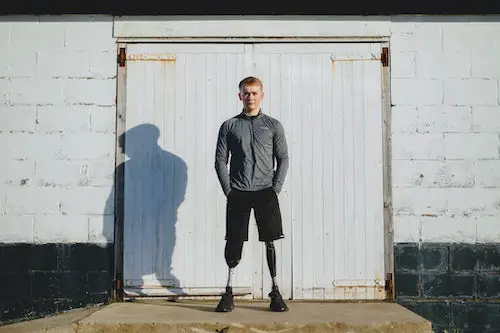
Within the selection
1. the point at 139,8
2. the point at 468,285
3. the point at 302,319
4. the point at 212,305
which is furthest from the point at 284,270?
the point at 139,8

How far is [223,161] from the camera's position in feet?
14.9

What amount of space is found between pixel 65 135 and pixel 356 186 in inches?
123

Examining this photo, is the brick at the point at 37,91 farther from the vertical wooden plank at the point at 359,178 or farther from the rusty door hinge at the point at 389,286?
the rusty door hinge at the point at 389,286

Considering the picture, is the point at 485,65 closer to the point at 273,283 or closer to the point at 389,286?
the point at 389,286

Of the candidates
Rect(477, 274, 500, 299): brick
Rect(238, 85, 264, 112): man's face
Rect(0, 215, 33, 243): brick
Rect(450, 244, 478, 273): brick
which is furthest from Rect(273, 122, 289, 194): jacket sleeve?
Rect(0, 215, 33, 243): brick

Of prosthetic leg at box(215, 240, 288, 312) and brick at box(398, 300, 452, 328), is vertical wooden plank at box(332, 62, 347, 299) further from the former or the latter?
prosthetic leg at box(215, 240, 288, 312)

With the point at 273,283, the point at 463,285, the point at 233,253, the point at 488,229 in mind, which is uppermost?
the point at 488,229

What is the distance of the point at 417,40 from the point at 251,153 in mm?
2389

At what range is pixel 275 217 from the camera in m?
4.48

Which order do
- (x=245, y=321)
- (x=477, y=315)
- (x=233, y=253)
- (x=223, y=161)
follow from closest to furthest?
1. (x=245, y=321)
2. (x=233, y=253)
3. (x=223, y=161)
4. (x=477, y=315)

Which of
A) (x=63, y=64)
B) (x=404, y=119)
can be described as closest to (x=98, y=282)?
(x=63, y=64)

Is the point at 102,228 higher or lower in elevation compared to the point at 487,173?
lower

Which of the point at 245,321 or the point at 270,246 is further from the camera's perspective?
the point at 270,246

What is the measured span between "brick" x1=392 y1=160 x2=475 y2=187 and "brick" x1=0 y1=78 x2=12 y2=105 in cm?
414
